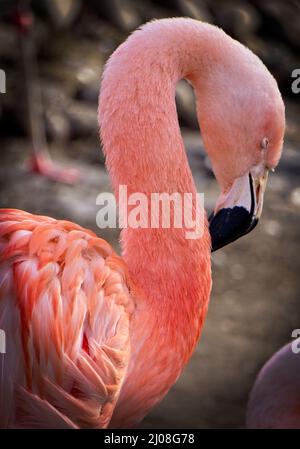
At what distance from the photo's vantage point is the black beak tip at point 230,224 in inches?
A: 63.0

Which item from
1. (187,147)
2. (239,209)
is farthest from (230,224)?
(187,147)

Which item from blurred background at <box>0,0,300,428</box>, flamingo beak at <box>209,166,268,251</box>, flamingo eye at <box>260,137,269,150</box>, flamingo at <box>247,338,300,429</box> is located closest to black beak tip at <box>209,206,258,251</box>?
flamingo beak at <box>209,166,268,251</box>

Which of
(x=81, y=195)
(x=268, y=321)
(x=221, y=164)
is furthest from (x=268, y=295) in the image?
(x=221, y=164)

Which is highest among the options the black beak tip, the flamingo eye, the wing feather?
the flamingo eye

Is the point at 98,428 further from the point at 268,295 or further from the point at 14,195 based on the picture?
the point at 14,195

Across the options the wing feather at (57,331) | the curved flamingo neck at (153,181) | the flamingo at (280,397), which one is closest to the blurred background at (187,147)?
the flamingo at (280,397)

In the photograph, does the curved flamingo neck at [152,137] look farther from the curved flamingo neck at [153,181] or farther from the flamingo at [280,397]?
the flamingo at [280,397]

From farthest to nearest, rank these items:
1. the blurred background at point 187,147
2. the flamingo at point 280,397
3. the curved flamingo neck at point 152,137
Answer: the blurred background at point 187,147 → the flamingo at point 280,397 → the curved flamingo neck at point 152,137

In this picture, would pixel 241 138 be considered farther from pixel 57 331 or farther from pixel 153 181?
pixel 57 331

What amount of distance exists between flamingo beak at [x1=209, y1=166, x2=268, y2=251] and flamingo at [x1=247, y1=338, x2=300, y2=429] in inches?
14.2

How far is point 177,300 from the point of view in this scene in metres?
1.62

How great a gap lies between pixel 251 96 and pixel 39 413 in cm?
65

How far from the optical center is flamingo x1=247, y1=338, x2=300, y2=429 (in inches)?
73.1

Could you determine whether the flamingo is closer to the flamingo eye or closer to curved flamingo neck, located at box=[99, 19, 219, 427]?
curved flamingo neck, located at box=[99, 19, 219, 427]
